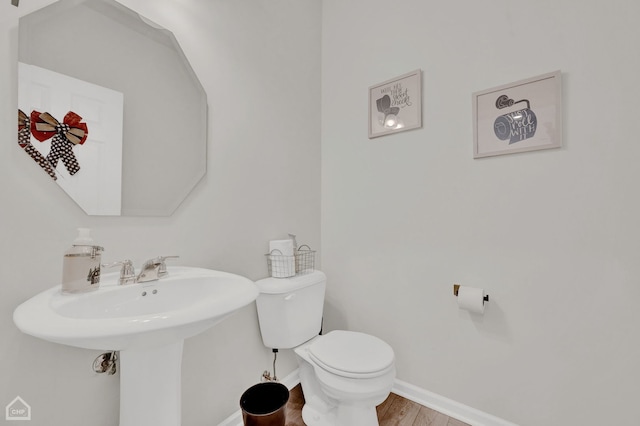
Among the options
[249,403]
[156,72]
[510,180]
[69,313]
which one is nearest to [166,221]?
[69,313]

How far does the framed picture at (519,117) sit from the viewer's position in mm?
1221

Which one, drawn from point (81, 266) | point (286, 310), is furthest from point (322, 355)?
point (81, 266)

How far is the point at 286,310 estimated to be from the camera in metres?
1.38

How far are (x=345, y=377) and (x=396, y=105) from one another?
1.51m

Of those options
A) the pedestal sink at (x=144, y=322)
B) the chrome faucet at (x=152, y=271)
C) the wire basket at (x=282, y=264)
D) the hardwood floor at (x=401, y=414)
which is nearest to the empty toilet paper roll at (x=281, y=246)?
the wire basket at (x=282, y=264)

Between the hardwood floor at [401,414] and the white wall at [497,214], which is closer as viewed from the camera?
the white wall at [497,214]

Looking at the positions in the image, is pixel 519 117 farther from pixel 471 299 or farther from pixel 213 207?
pixel 213 207

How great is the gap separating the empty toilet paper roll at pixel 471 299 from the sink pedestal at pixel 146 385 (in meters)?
1.29

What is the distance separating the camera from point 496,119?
1358mm

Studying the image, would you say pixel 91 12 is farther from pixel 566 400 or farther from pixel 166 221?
pixel 566 400

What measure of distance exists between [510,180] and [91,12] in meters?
1.85

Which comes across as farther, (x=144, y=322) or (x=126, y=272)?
(x=126, y=272)

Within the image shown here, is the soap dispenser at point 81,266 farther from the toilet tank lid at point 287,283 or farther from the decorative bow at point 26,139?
the toilet tank lid at point 287,283

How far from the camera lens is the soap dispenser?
2.57 ft
